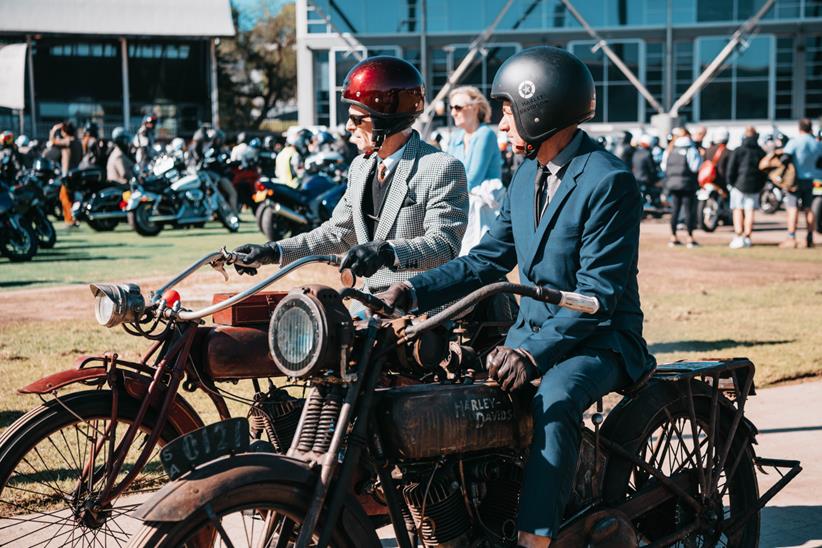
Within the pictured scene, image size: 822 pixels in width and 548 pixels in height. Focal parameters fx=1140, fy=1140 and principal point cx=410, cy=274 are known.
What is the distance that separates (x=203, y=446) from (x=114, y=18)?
48696 mm

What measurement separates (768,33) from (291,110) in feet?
126

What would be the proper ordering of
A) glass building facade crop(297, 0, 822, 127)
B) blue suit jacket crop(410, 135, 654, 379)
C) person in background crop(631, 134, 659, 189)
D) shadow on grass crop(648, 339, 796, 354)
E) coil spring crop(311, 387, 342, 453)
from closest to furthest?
coil spring crop(311, 387, 342, 453), blue suit jacket crop(410, 135, 654, 379), shadow on grass crop(648, 339, 796, 354), person in background crop(631, 134, 659, 189), glass building facade crop(297, 0, 822, 127)

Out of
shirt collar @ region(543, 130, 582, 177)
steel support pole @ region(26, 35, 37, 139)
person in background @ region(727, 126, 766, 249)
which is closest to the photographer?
shirt collar @ region(543, 130, 582, 177)

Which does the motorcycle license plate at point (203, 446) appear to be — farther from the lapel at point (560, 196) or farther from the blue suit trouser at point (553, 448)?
the lapel at point (560, 196)

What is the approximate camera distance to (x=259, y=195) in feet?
60.4

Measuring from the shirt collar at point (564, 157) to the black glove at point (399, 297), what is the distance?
678 millimetres

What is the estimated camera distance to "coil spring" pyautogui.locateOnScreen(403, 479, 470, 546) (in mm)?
3617

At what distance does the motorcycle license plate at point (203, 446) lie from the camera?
10.4 feet

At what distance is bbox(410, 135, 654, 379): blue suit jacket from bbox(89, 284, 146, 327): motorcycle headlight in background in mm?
1017

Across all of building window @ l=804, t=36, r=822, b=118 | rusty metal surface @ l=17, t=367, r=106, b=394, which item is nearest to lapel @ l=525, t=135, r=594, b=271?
rusty metal surface @ l=17, t=367, r=106, b=394

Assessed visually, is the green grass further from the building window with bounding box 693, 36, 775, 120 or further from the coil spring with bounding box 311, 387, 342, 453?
the building window with bounding box 693, 36, 775, 120

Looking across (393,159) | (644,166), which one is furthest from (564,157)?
(644,166)

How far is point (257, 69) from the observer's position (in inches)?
2825

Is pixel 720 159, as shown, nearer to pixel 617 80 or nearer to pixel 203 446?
pixel 203 446
